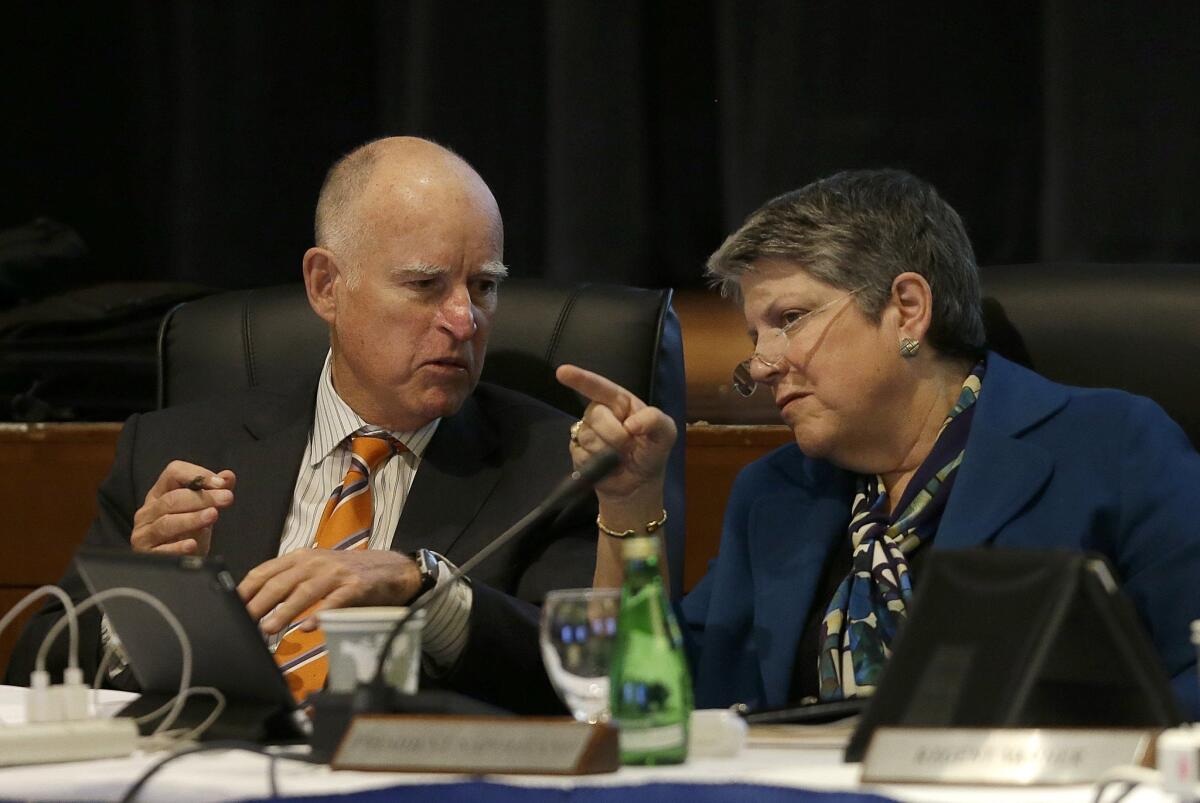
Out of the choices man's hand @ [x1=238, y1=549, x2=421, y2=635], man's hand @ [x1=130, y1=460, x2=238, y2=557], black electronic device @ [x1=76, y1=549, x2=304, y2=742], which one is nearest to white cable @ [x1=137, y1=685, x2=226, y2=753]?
black electronic device @ [x1=76, y1=549, x2=304, y2=742]

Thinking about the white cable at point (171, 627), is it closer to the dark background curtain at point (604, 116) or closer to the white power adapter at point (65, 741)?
the white power adapter at point (65, 741)

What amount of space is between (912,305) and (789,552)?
347 mm

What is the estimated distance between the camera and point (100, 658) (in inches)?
81.5

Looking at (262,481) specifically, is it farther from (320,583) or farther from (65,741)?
(65,741)

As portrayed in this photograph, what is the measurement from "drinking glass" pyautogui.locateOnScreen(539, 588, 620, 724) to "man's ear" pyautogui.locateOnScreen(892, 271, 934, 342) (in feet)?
3.02

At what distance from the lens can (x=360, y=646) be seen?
134 centimetres

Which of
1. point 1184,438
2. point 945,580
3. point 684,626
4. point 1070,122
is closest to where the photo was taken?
point 945,580

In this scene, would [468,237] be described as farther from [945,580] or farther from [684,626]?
[945,580]

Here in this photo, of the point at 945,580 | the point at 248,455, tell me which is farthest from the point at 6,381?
the point at 945,580

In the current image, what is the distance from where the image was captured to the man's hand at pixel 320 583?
1.69 meters

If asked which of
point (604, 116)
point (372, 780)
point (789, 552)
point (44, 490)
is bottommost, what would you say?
point (44, 490)

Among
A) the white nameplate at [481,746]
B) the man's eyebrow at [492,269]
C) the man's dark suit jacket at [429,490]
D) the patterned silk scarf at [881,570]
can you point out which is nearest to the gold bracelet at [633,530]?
the man's dark suit jacket at [429,490]

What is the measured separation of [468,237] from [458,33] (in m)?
0.96

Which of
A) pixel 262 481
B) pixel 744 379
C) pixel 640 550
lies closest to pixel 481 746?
pixel 640 550
